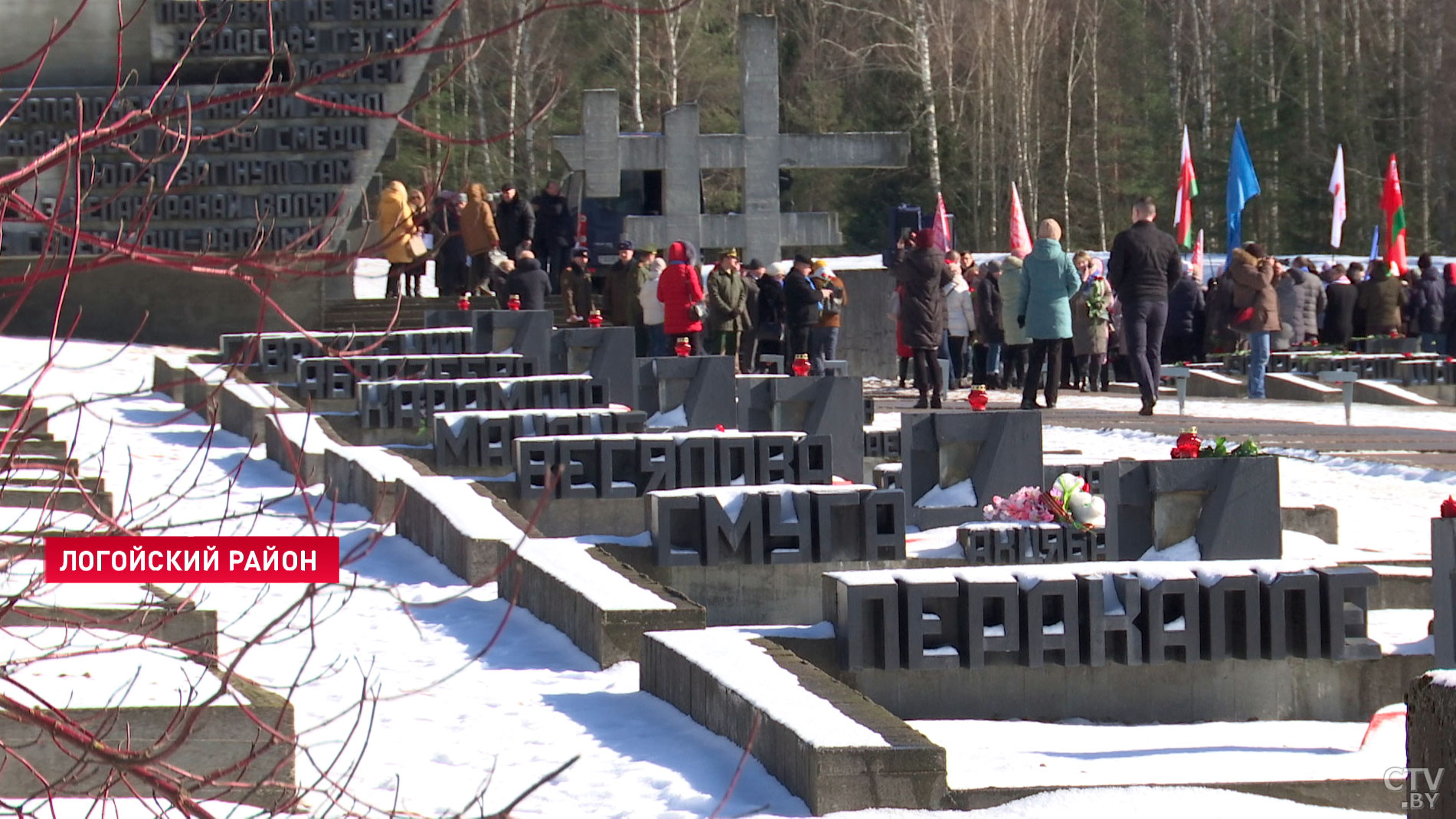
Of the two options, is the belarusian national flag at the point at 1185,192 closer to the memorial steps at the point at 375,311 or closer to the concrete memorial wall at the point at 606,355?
the memorial steps at the point at 375,311

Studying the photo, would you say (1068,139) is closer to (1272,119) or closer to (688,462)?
(1272,119)

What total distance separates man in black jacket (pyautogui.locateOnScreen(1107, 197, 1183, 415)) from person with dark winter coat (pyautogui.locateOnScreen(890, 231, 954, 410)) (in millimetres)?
1674

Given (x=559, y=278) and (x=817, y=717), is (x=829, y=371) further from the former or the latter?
(x=817, y=717)

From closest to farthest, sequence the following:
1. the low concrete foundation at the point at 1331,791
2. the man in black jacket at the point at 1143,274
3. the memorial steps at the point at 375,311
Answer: the low concrete foundation at the point at 1331,791, the man in black jacket at the point at 1143,274, the memorial steps at the point at 375,311

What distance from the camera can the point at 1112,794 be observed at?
615 cm

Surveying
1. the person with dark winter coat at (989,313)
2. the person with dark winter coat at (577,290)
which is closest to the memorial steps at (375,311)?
the person with dark winter coat at (577,290)

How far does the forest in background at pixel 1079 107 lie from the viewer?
181 ft

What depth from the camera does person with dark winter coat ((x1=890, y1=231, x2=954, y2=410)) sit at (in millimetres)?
18641

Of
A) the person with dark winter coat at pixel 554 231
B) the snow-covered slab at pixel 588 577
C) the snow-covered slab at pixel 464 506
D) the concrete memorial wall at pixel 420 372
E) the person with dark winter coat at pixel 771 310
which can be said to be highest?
the person with dark winter coat at pixel 554 231

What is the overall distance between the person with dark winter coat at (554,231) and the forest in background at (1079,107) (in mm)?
25917

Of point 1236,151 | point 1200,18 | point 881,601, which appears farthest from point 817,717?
point 1200,18

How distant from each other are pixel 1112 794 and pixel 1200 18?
184ft

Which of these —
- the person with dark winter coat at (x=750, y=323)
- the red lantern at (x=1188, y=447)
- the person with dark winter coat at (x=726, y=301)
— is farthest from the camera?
the person with dark winter coat at (x=750, y=323)

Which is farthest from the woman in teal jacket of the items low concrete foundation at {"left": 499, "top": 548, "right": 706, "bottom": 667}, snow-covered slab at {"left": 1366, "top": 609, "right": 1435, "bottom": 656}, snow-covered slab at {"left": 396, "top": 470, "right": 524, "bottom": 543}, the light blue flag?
the light blue flag
